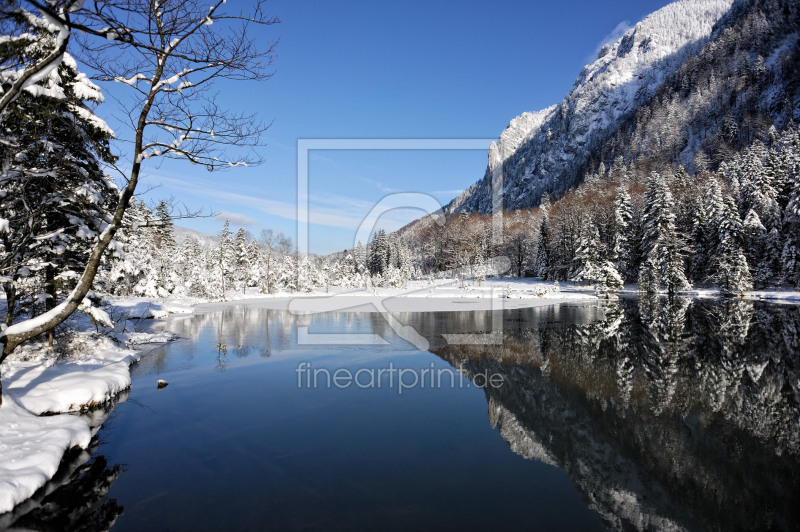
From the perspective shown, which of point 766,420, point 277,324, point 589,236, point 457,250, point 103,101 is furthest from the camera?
point 457,250

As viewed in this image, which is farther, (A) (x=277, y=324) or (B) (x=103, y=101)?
(A) (x=277, y=324)

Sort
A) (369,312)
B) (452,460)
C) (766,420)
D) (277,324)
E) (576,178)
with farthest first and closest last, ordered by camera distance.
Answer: (576,178) < (369,312) < (277,324) < (766,420) < (452,460)

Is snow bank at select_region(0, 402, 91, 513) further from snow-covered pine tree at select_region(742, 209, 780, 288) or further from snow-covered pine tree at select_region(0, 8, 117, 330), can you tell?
snow-covered pine tree at select_region(742, 209, 780, 288)

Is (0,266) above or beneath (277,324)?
above

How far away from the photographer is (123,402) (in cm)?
1124

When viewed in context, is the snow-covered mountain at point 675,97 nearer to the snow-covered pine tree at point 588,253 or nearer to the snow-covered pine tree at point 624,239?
the snow-covered pine tree at point 624,239

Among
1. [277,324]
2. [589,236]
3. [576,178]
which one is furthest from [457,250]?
[576,178]

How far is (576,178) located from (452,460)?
5850 inches

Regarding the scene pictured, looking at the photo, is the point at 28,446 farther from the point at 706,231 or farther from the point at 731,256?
the point at 706,231

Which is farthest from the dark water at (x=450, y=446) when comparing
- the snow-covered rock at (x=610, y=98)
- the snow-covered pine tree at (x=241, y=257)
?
the snow-covered rock at (x=610, y=98)

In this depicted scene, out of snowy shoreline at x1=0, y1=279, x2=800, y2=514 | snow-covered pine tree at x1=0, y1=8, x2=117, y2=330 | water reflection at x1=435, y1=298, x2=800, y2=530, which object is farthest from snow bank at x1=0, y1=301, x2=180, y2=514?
water reflection at x1=435, y1=298, x2=800, y2=530

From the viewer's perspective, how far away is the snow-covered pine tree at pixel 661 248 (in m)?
41.3

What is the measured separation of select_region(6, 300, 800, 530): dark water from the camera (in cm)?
595

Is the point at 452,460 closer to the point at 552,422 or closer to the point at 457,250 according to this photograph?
the point at 552,422
